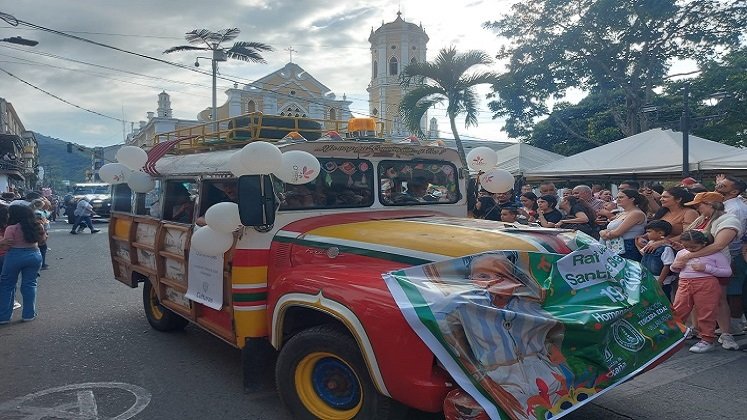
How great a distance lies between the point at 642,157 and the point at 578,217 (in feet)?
14.3

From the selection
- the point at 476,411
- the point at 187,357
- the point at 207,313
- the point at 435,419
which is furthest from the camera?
the point at 187,357

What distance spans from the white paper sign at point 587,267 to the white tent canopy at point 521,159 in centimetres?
888

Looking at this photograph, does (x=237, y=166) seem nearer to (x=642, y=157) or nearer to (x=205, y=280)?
(x=205, y=280)

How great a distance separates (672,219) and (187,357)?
17.9 ft

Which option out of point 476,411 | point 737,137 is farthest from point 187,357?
point 737,137

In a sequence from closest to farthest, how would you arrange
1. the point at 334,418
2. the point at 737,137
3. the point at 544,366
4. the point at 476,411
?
the point at 476,411 < the point at 544,366 < the point at 334,418 < the point at 737,137

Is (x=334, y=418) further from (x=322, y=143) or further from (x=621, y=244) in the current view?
(x=621, y=244)

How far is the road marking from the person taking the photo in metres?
4.11

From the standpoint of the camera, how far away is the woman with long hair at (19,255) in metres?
6.61

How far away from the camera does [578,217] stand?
24.2ft

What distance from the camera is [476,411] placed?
271cm

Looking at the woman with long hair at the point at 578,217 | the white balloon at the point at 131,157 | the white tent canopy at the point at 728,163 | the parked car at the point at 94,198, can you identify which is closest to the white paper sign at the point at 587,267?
the woman with long hair at the point at 578,217

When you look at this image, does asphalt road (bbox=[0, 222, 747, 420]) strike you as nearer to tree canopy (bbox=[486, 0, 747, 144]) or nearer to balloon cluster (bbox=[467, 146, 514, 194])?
balloon cluster (bbox=[467, 146, 514, 194])

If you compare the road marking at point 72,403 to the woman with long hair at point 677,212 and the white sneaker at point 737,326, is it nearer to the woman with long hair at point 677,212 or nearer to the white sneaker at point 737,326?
the woman with long hair at point 677,212
